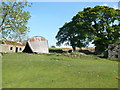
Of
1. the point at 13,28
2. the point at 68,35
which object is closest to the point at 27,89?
the point at 13,28

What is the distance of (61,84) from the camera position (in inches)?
264

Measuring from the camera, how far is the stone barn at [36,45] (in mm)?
32844

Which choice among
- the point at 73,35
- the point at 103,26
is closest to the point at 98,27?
the point at 103,26

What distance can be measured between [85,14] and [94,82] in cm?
3710

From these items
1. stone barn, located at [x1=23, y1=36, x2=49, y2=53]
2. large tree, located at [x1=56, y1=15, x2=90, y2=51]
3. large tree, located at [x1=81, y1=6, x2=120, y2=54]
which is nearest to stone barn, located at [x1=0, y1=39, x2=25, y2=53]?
stone barn, located at [x1=23, y1=36, x2=49, y2=53]

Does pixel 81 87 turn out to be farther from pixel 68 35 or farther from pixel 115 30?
pixel 68 35

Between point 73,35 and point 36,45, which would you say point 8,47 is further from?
point 73,35

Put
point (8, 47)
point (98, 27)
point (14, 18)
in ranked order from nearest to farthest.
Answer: point (14, 18)
point (98, 27)
point (8, 47)

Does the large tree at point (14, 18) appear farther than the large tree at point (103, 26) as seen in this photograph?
No

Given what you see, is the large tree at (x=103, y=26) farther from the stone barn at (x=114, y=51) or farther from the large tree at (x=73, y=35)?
the stone barn at (x=114, y=51)

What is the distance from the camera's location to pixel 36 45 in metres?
33.1

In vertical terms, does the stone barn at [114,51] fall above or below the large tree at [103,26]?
below

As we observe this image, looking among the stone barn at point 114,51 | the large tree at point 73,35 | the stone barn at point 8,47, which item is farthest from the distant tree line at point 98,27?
the stone barn at point 8,47

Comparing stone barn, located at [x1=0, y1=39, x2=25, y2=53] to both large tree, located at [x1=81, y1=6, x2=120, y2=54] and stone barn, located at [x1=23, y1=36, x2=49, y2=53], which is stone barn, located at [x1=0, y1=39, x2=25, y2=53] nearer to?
stone barn, located at [x1=23, y1=36, x2=49, y2=53]
